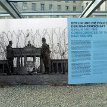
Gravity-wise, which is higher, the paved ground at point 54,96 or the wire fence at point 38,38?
the wire fence at point 38,38

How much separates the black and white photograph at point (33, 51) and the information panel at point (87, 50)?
1.06 ft

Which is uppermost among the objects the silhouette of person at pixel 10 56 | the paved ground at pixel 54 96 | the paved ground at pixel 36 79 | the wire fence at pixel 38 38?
the wire fence at pixel 38 38

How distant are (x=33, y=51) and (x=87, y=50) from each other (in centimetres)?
238

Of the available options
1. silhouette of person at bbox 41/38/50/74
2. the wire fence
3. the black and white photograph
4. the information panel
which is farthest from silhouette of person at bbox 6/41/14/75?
the information panel

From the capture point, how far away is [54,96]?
1196 cm

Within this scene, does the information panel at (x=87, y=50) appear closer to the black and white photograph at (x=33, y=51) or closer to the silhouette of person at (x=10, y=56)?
the black and white photograph at (x=33, y=51)

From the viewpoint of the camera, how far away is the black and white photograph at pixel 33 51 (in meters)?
14.6

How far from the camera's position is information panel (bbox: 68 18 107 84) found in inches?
563

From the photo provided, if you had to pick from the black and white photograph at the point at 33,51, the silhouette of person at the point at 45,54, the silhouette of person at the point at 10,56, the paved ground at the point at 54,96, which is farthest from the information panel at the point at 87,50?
the silhouette of person at the point at 10,56

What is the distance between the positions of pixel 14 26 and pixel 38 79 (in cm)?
257

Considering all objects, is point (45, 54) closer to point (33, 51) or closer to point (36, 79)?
point (33, 51)

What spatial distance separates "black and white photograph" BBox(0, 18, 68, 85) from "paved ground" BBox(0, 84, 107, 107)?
0.51 metres

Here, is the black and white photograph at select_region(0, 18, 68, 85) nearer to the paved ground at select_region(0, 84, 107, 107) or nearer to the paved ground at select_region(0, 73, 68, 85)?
the paved ground at select_region(0, 73, 68, 85)

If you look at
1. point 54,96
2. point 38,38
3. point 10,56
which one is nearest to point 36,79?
point 10,56
